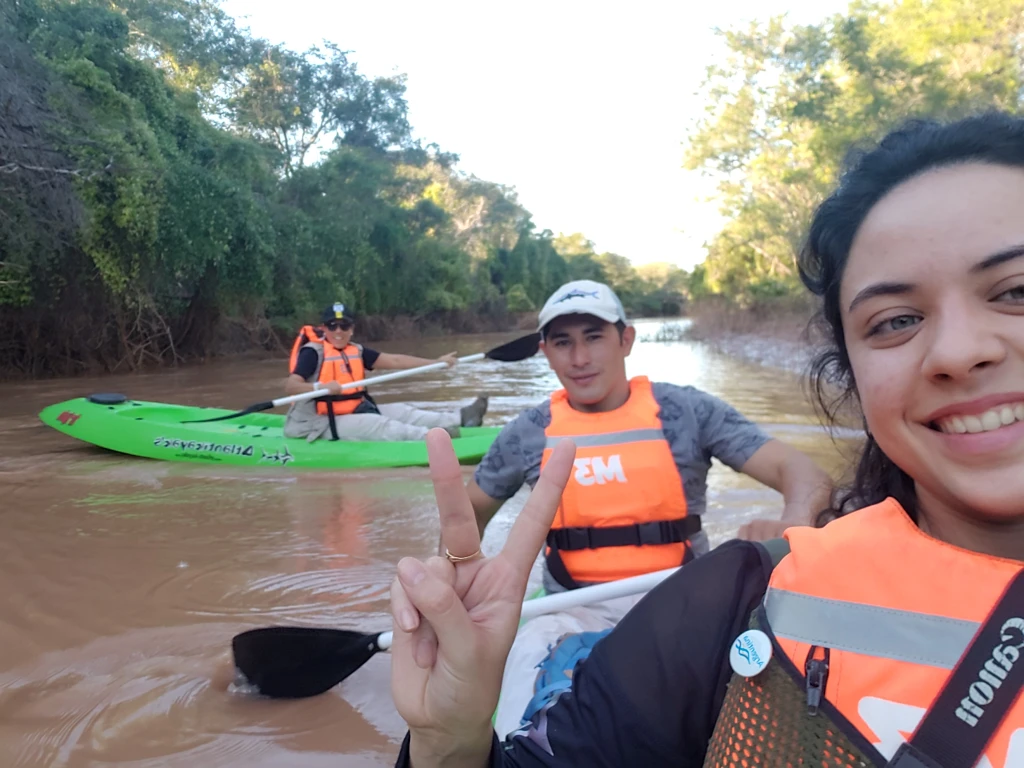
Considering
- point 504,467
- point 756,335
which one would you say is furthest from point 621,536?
point 756,335

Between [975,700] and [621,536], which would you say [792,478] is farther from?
[975,700]

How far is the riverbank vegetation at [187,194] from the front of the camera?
8969 mm

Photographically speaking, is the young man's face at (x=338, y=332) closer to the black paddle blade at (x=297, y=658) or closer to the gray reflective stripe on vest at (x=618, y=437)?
the black paddle blade at (x=297, y=658)

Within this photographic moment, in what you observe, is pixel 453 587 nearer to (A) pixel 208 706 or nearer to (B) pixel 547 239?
(A) pixel 208 706

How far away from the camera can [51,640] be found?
252 centimetres

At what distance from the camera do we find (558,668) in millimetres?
1598

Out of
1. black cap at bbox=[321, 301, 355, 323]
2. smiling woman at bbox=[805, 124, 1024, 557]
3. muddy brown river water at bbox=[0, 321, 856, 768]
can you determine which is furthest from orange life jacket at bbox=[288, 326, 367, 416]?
smiling woman at bbox=[805, 124, 1024, 557]

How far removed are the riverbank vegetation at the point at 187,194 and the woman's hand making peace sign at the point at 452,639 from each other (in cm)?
818

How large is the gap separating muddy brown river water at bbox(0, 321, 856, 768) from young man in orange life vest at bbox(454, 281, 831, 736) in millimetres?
712

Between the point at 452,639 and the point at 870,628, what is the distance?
46 cm

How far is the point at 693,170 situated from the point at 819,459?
17364 millimetres

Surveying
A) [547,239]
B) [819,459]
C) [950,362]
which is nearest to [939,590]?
[950,362]

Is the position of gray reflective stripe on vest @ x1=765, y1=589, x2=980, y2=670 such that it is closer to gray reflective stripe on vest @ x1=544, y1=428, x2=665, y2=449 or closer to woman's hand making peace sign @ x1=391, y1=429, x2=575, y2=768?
woman's hand making peace sign @ x1=391, y1=429, x2=575, y2=768

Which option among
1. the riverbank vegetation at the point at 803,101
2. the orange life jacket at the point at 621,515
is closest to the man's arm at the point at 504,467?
the orange life jacket at the point at 621,515
